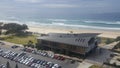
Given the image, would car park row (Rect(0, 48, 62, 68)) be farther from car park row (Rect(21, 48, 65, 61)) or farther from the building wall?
the building wall

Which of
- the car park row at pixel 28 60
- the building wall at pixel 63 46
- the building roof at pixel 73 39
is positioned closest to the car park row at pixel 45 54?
the building wall at pixel 63 46

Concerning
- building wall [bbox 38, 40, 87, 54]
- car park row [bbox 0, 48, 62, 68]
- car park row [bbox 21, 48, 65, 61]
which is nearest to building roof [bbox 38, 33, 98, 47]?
building wall [bbox 38, 40, 87, 54]

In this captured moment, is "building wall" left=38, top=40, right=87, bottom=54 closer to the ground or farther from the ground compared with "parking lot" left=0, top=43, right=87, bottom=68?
farther from the ground

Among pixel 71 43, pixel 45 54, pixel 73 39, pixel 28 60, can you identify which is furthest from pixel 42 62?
pixel 73 39

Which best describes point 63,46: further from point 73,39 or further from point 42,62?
point 42,62

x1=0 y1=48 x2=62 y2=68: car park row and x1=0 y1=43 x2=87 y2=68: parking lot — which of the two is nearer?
x1=0 y1=48 x2=62 y2=68: car park row

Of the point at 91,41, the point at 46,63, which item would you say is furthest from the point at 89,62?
the point at 46,63

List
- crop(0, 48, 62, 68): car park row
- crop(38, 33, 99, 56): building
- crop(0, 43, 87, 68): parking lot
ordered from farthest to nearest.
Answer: crop(38, 33, 99, 56): building, crop(0, 43, 87, 68): parking lot, crop(0, 48, 62, 68): car park row

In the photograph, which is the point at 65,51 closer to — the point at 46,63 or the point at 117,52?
the point at 46,63

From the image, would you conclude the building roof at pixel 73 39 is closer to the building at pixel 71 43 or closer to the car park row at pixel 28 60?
the building at pixel 71 43
